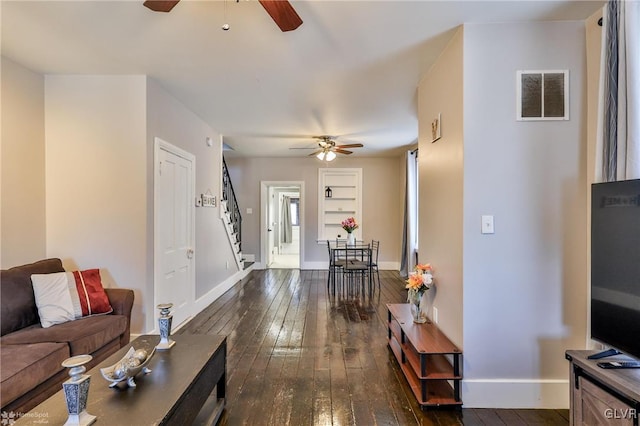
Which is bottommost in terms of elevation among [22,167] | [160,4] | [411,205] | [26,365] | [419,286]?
[26,365]

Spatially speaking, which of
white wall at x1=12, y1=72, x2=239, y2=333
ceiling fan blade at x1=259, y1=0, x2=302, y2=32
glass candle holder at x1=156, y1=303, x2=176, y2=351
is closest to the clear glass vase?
glass candle holder at x1=156, y1=303, x2=176, y2=351

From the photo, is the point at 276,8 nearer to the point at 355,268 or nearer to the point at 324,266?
the point at 355,268

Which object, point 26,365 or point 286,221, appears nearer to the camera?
point 26,365

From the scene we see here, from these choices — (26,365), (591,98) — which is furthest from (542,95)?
(26,365)

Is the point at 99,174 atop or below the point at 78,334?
atop

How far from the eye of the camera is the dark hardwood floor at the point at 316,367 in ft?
6.54

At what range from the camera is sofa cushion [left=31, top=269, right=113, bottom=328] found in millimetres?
2336

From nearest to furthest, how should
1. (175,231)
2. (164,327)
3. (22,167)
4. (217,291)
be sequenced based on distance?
(164,327)
(22,167)
(175,231)
(217,291)

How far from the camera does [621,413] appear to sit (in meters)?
1.30

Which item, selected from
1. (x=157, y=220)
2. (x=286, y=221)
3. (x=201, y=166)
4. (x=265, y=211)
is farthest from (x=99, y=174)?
(x=286, y=221)

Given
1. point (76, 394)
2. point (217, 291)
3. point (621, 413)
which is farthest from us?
point (217, 291)

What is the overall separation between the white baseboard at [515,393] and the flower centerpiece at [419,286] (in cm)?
64

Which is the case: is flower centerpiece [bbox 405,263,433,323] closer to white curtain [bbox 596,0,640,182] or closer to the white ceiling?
white curtain [bbox 596,0,640,182]

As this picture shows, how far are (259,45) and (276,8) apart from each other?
784 millimetres
